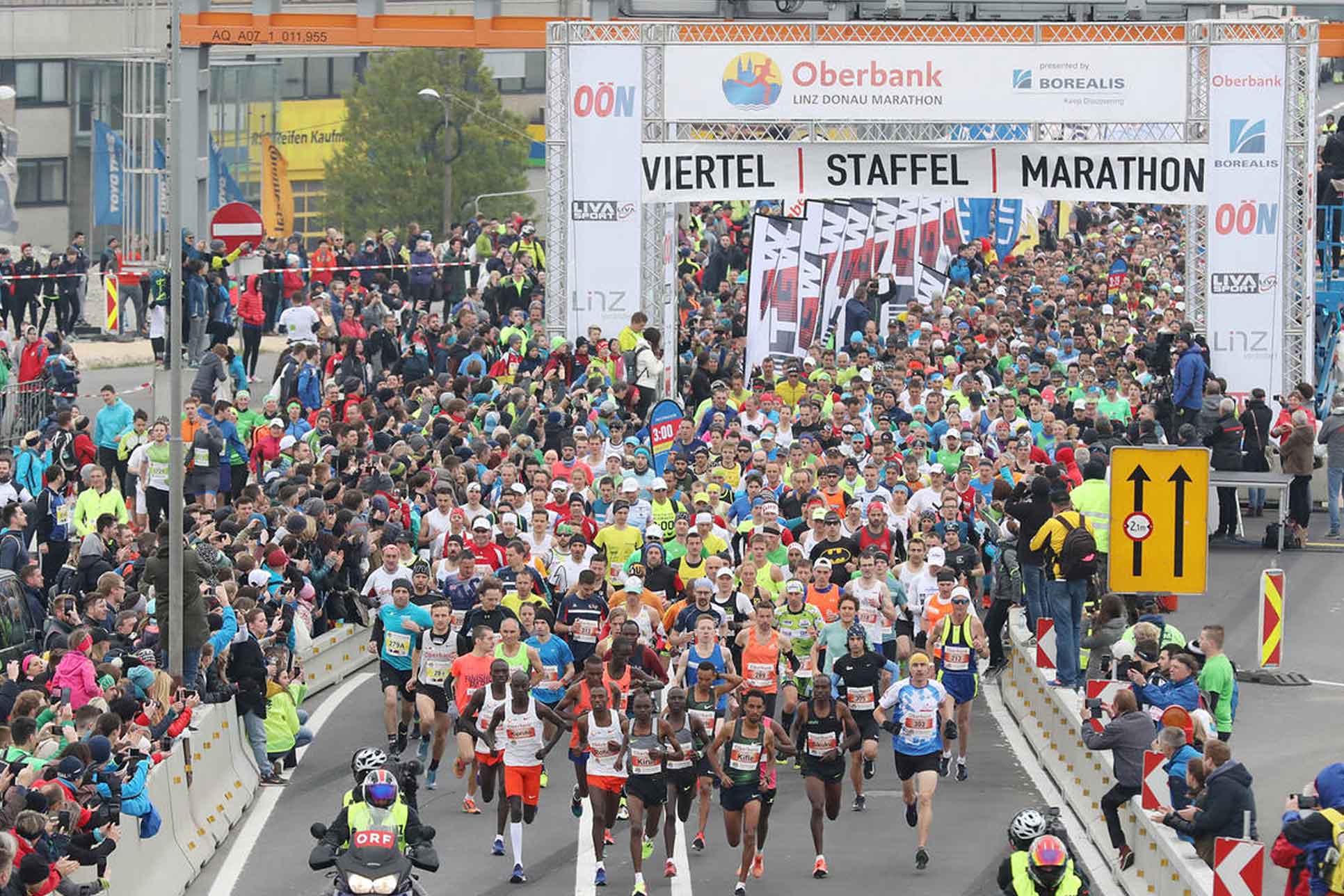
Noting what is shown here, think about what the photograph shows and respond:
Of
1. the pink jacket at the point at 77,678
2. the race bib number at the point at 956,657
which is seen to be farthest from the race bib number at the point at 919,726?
the pink jacket at the point at 77,678

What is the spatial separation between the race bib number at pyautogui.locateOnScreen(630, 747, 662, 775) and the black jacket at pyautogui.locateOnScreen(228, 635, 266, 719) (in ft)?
12.5

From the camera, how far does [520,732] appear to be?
61.5 feet

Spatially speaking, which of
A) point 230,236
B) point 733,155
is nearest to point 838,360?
point 733,155

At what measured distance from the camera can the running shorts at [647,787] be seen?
18125 mm

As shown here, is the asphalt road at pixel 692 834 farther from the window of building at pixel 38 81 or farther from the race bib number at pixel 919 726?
the window of building at pixel 38 81

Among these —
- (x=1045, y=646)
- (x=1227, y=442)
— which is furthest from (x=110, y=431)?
(x=1227, y=442)

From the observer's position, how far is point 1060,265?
47.4m

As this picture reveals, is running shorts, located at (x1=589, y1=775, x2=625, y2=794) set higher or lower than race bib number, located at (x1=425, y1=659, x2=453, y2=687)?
lower

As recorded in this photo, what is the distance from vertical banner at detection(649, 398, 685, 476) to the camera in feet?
92.4

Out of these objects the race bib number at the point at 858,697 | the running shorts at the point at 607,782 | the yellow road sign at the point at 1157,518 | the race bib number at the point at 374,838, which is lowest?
the running shorts at the point at 607,782

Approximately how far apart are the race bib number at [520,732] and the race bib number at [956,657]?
386cm

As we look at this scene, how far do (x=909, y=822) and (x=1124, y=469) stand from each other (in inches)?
126

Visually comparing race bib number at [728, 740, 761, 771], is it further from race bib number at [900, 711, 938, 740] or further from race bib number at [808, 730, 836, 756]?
race bib number at [900, 711, 938, 740]

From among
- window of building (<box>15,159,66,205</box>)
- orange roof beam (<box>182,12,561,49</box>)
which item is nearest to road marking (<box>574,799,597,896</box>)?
orange roof beam (<box>182,12,561,49</box>)
